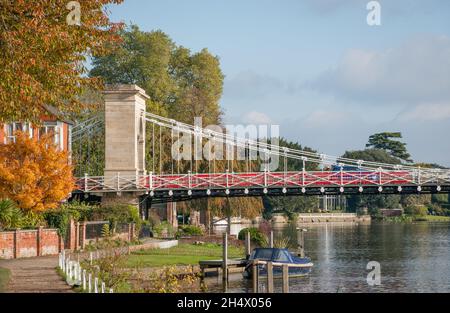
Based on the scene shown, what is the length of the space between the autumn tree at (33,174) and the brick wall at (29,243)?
290 cm

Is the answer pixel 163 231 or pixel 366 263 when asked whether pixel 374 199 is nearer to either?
pixel 163 231

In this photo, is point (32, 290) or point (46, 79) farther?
point (46, 79)

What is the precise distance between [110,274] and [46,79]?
773 centimetres

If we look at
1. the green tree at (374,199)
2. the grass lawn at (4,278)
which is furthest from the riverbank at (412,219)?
the grass lawn at (4,278)

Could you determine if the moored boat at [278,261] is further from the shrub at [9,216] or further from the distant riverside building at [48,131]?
the distant riverside building at [48,131]

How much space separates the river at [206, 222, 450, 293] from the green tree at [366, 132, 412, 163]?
79.2 meters

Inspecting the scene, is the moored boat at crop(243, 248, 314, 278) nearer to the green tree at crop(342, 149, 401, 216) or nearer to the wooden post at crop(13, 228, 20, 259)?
the wooden post at crop(13, 228, 20, 259)

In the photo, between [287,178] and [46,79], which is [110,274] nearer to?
[46,79]

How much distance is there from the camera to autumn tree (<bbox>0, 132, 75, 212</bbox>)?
153ft

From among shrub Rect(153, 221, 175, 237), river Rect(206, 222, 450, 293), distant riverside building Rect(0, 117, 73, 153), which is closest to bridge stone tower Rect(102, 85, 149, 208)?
shrub Rect(153, 221, 175, 237)

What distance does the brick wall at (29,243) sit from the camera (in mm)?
40394

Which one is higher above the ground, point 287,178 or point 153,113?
point 153,113
